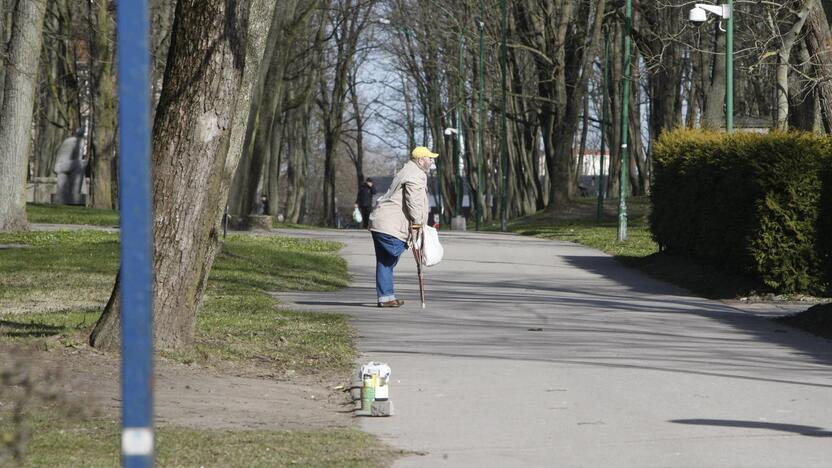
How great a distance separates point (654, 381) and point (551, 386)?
81 cm

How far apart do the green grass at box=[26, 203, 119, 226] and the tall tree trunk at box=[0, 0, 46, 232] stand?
5.19 metres

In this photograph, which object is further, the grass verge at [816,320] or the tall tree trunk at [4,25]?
the tall tree trunk at [4,25]

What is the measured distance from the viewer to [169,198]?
9.89 metres

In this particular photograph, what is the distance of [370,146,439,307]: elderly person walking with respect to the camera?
14.9 m

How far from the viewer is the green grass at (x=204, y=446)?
6258 millimetres

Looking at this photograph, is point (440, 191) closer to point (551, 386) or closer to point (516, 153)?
point (516, 153)

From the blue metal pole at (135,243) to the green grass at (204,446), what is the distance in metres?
3.22

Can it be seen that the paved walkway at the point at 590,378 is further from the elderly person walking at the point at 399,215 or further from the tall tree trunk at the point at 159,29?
the tall tree trunk at the point at 159,29

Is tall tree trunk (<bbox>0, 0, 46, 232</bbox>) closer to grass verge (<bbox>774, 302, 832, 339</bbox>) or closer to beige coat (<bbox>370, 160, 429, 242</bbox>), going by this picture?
beige coat (<bbox>370, 160, 429, 242</bbox>)

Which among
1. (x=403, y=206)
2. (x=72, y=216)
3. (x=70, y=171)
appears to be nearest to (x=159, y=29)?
(x=72, y=216)

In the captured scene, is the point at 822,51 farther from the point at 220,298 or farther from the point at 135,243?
the point at 135,243

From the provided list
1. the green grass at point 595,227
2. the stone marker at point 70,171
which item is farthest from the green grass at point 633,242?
the stone marker at point 70,171

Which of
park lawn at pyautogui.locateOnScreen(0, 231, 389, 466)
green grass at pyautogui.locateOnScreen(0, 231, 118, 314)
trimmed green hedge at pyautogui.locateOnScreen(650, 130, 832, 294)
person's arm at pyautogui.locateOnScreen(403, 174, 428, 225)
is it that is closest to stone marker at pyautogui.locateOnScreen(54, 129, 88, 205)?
park lawn at pyautogui.locateOnScreen(0, 231, 389, 466)

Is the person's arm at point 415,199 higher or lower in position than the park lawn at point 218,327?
higher
